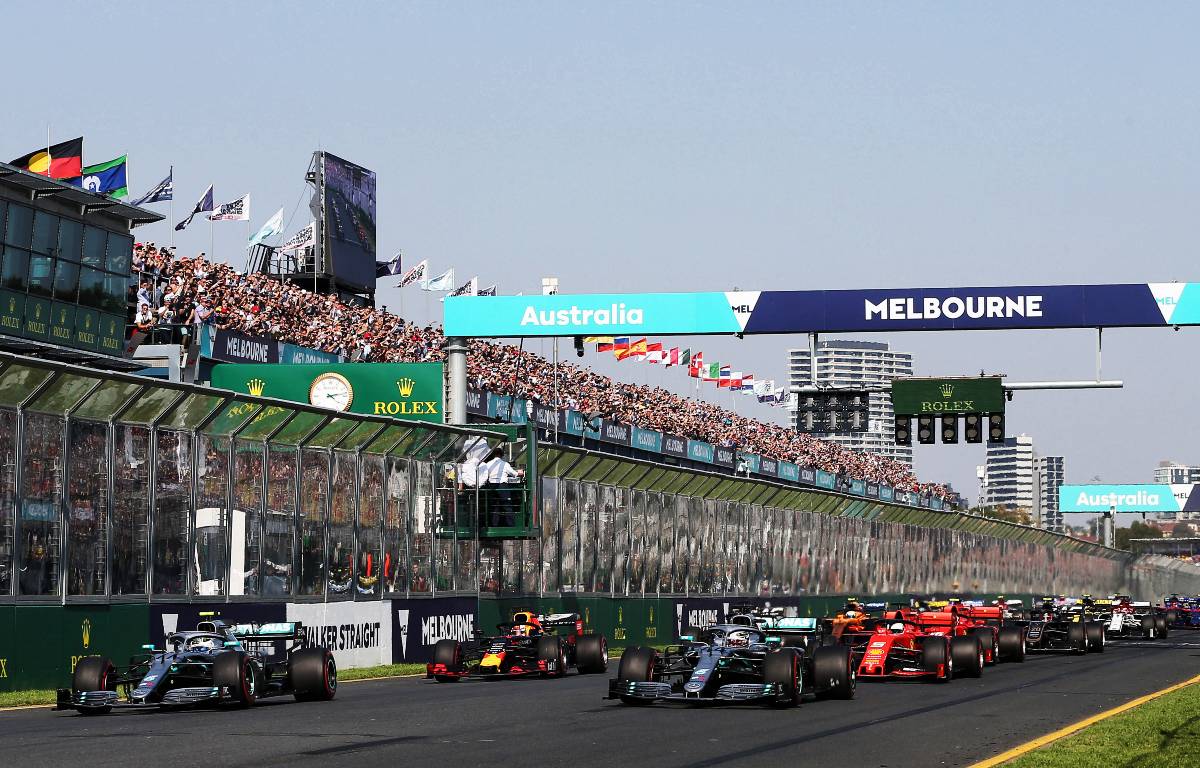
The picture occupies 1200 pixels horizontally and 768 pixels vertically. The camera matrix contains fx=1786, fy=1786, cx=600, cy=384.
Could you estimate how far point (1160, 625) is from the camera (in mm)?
46844

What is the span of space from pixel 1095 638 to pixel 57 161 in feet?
79.9

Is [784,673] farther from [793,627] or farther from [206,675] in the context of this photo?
[206,675]

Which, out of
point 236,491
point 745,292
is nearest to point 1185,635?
point 745,292

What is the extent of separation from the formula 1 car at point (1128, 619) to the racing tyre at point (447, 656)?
2444cm

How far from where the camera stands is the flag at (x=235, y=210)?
55.3 m

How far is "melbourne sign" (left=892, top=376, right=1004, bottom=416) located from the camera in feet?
119

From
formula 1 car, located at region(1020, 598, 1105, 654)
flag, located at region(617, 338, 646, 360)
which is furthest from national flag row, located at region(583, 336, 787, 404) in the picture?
formula 1 car, located at region(1020, 598, 1105, 654)

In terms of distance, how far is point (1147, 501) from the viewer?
5458 inches

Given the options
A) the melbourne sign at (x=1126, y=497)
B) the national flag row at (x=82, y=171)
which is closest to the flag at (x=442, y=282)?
the national flag row at (x=82, y=171)

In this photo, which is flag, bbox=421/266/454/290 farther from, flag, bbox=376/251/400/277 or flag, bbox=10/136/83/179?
flag, bbox=10/136/83/179

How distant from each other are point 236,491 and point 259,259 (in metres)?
44.7

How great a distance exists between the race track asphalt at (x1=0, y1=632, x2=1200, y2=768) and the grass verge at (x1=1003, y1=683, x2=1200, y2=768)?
497 mm

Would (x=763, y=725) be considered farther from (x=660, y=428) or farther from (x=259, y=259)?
(x=660, y=428)

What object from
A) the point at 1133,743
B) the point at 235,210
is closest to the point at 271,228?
the point at 235,210
